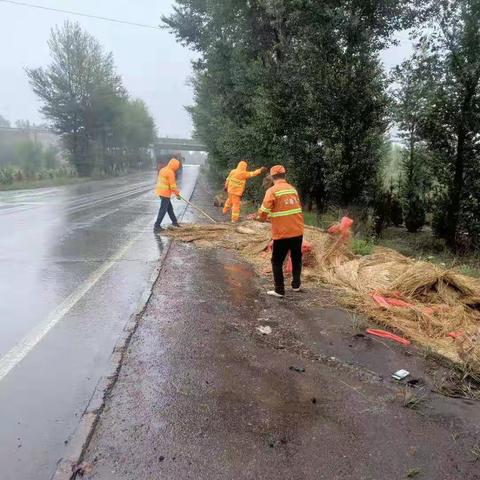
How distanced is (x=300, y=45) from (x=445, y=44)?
427cm

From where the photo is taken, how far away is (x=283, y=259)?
271 inches

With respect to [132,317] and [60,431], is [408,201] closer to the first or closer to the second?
[132,317]

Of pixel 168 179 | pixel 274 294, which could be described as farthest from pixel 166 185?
pixel 274 294

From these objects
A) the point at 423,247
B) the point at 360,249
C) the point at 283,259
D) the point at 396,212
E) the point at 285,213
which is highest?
the point at 285,213

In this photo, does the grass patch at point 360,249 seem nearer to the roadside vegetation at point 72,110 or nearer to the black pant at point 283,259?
the black pant at point 283,259

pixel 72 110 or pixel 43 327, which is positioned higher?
pixel 72 110

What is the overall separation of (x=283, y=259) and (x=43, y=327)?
3318mm

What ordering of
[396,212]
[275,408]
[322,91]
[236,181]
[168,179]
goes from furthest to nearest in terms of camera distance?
[396,212] < [236,181] < [322,91] < [168,179] < [275,408]

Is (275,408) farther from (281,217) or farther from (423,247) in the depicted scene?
(423,247)

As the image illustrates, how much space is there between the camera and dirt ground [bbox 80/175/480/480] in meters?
3.00

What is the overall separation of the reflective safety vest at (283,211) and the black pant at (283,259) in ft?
0.49

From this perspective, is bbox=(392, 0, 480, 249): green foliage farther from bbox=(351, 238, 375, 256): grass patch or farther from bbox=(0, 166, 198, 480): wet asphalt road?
bbox=(0, 166, 198, 480): wet asphalt road

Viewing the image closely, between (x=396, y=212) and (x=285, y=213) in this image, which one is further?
(x=396, y=212)

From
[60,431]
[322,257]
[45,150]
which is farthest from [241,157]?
[45,150]
